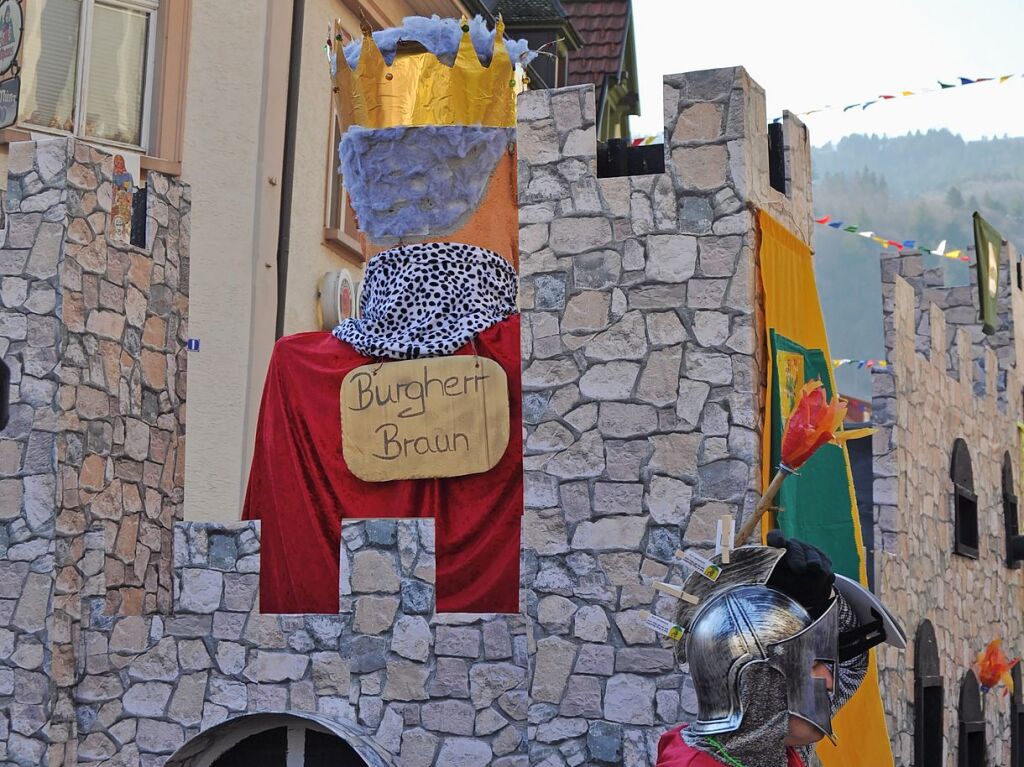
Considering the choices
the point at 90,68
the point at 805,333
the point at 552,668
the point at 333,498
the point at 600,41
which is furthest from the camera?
the point at 600,41

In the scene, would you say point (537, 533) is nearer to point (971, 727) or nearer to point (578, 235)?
point (578, 235)

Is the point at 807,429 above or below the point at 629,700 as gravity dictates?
above

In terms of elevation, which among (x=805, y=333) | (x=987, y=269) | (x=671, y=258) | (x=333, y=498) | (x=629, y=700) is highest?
(x=987, y=269)

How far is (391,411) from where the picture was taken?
9.05 metres

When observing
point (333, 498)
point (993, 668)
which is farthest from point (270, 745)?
point (993, 668)

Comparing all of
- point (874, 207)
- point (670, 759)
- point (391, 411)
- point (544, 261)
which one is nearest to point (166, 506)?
point (391, 411)

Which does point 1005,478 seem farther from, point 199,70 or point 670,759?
point 670,759

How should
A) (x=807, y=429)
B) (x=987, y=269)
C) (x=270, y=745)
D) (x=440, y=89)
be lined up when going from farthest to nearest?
(x=987, y=269)
(x=440, y=89)
(x=270, y=745)
(x=807, y=429)

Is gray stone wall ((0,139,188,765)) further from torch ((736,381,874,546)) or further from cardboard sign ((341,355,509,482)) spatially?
torch ((736,381,874,546))

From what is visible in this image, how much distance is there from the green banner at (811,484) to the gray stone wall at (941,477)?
40.2 inches

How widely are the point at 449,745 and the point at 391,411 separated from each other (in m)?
2.07

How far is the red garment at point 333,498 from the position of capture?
8797 millimetres

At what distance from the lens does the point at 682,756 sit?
→ 14.5 feet

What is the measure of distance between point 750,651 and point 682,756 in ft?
1.17
